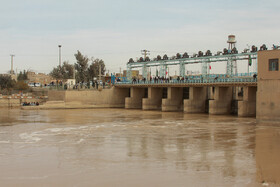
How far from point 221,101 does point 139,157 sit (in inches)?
1187

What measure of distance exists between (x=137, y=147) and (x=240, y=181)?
27.4ft

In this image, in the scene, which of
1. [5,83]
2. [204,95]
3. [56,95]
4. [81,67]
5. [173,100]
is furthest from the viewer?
[81,67]

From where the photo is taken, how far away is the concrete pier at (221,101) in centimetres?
4559

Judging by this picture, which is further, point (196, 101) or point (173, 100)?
point (173, 100)

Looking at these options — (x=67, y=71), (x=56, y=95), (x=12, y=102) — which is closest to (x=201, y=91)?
(x=56, y=95)

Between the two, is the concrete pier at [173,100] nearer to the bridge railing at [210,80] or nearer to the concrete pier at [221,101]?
the bridge railing at [210,80]

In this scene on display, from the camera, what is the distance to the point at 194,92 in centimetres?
4994

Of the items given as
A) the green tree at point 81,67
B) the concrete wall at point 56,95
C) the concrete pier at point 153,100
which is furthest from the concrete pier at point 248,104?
the green tree at point 81,67

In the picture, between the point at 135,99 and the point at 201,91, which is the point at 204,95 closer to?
the point at 201,91

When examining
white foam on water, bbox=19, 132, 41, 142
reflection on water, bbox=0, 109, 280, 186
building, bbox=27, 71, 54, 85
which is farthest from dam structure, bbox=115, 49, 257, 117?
building, bbox=27, 71, 54, 85

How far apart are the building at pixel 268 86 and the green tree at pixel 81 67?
5883cm

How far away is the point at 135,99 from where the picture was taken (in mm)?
59312

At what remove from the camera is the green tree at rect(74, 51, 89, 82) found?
287 ft

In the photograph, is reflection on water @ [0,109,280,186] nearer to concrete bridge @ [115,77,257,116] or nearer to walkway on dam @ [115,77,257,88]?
walkway on dam @ [115,77,257,88]
